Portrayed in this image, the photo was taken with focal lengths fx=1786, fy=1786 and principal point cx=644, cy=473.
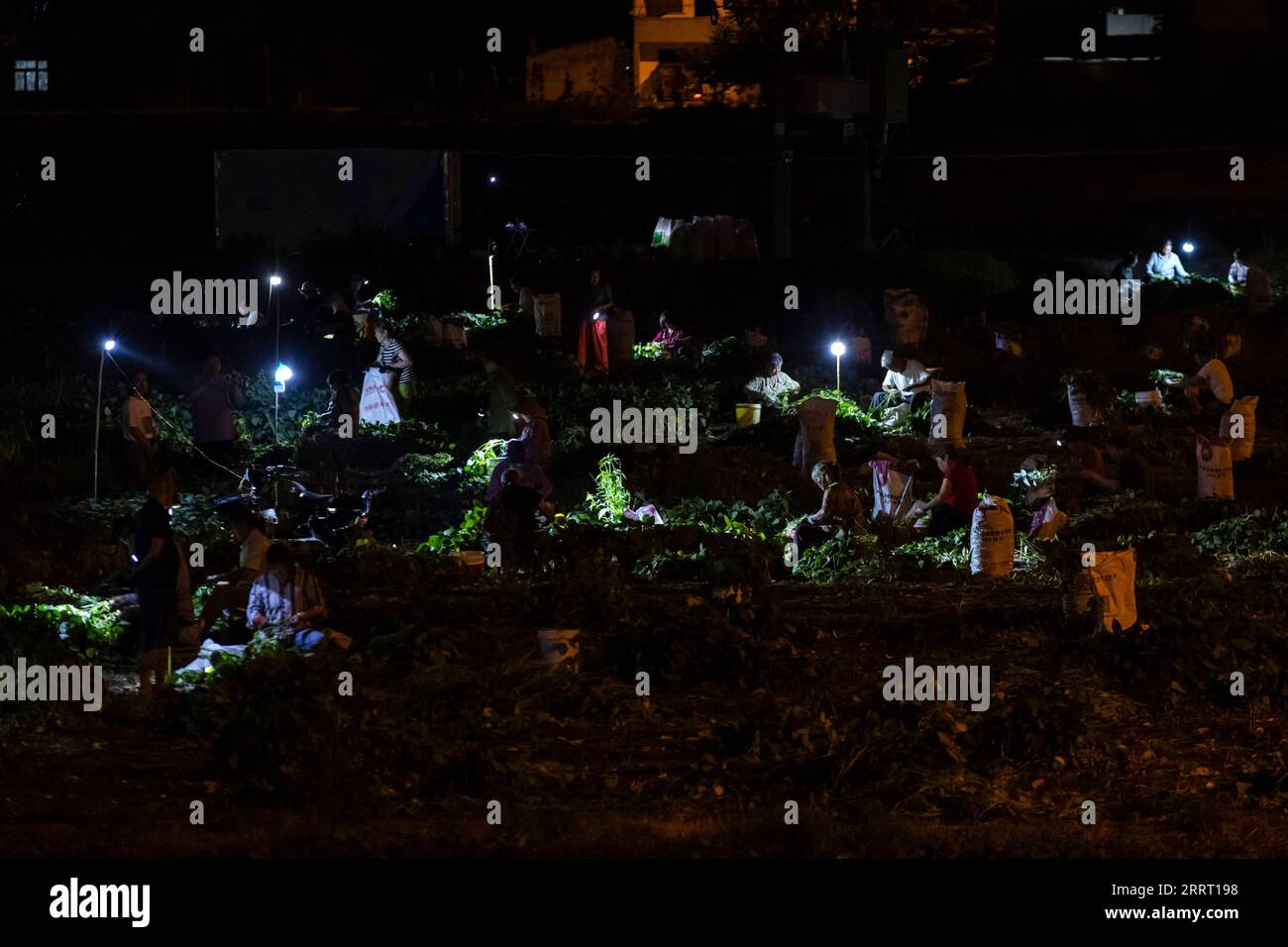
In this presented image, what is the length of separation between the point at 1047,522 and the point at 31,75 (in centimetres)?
3048

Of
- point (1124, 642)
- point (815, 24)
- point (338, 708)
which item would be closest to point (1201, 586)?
point (1124, 642)

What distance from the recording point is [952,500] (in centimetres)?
1312

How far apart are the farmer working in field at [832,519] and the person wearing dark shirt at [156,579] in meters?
4.93

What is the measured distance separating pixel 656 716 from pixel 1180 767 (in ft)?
8.88

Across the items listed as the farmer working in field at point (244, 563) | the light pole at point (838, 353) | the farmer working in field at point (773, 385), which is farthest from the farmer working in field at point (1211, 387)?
the farmer working in field at point (244, 563)

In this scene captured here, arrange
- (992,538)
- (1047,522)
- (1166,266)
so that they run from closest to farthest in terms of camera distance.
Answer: (992,538), (1047,522), (1166,266)

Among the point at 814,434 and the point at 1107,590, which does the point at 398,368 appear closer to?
the point at 814,434

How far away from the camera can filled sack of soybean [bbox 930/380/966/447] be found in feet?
53.4

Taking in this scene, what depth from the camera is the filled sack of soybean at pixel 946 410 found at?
641 inches

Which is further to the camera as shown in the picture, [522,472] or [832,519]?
[522,472]

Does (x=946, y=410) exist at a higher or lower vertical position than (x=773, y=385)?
lower

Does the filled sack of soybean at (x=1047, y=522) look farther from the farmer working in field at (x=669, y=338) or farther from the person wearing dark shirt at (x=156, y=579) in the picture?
the farmer working in field at (x=669, y=338)

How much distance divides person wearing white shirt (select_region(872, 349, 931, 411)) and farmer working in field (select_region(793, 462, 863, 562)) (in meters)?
4.38

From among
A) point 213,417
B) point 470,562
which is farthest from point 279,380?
point 470,562
